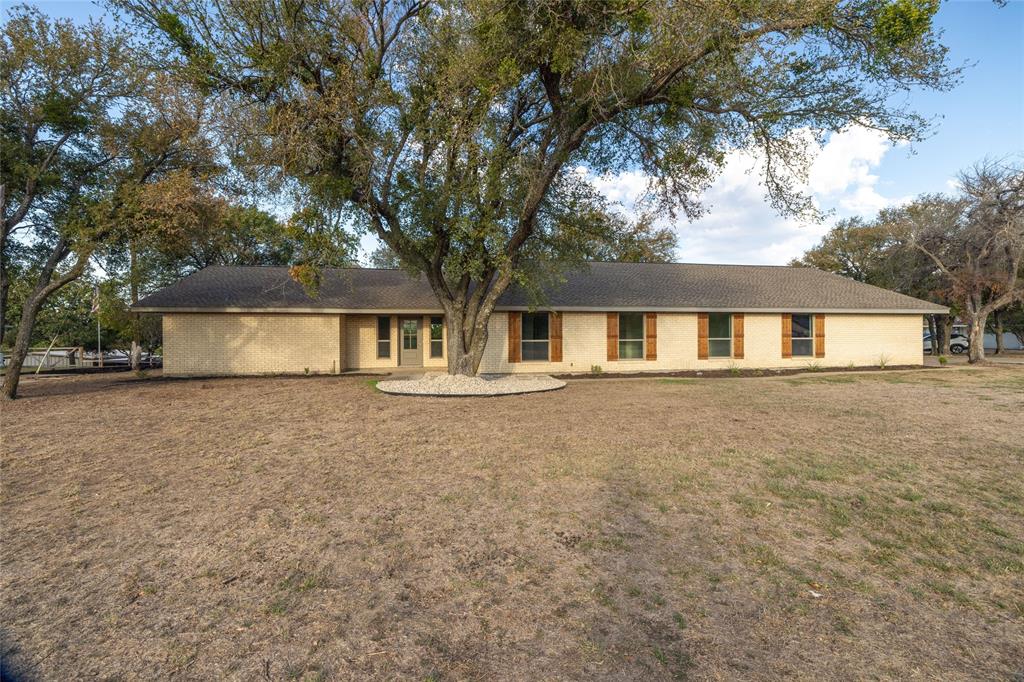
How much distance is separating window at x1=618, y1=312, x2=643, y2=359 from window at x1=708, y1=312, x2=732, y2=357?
2915mm

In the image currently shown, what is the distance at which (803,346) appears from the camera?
1936 cm

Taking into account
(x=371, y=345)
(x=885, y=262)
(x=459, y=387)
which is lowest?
(x=459, y=387)

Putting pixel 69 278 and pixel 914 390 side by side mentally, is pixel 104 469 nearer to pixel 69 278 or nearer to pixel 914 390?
pixel 69 278

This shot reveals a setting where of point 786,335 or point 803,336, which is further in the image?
point 803,336

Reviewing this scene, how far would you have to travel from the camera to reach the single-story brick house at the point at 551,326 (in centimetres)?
1716

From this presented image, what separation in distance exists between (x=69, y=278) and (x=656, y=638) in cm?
1498

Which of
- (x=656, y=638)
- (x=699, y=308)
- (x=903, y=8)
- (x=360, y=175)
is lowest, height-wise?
(x=656, y=638)

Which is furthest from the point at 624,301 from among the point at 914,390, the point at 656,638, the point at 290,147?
the point at 656,638

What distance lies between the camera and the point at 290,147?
33.5 feet

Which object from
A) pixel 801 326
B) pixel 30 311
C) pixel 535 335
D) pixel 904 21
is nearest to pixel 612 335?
pixel 535 335

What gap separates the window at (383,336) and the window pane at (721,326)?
12540 millimetres

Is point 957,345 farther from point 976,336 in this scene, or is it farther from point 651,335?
point 651,335

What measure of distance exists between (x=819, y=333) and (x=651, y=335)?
23.5 ft

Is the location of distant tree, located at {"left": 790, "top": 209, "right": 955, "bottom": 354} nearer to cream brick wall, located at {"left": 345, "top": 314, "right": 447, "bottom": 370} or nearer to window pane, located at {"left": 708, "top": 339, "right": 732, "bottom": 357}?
window pane, located at {"left": 708, "top": 339, "right": 732, "bottom": 357}
